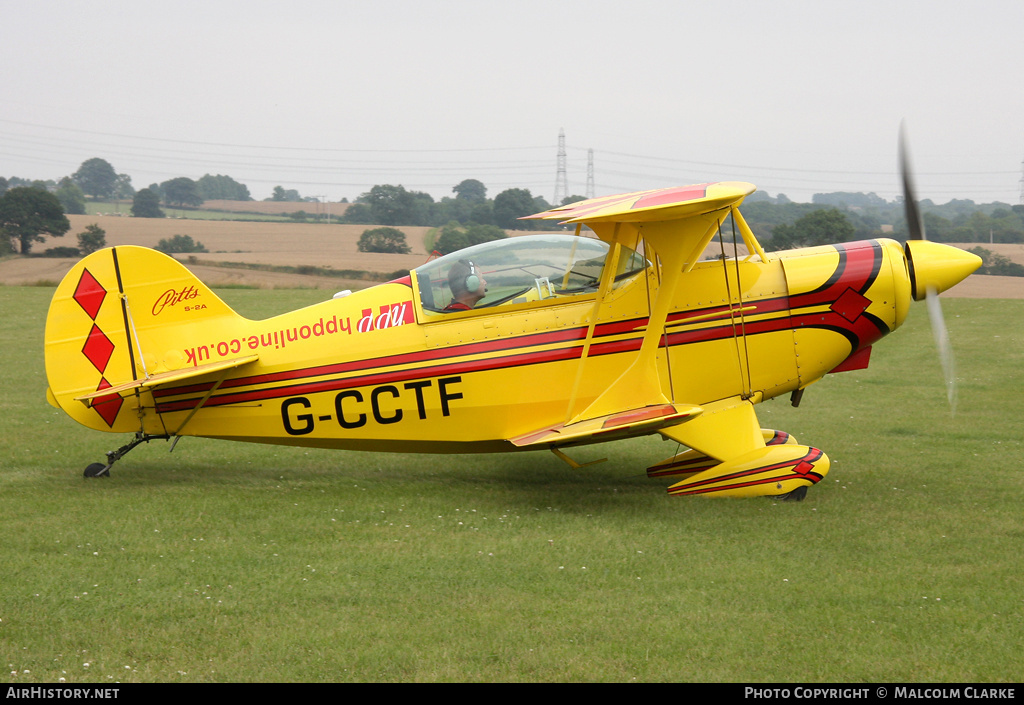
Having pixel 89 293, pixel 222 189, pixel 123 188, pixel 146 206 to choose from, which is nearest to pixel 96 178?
pixel 123 188

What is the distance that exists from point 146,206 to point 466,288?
74.5 m

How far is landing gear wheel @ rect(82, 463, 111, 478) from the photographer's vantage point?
336 inches

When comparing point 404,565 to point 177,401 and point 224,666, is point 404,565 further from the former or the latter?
point 177,401

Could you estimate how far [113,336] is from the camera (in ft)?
26.9

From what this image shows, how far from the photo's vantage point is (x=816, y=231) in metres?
27.5

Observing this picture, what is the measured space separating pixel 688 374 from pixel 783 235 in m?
21.3

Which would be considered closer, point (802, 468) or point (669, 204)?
point (669, 204)

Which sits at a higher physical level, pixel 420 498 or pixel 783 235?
pixel 783 235

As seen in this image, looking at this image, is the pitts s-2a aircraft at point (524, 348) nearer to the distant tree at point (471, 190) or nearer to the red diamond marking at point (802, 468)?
the red diamond marking at point (802, 468)

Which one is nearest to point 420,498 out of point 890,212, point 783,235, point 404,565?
point 404,565

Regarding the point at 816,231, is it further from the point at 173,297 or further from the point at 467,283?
the point at 173,297

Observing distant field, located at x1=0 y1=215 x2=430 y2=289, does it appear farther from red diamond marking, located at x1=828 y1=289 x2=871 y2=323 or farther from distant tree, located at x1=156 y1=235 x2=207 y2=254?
red diamond marking, located at x1=828 y1=289 x2=871 y2=323

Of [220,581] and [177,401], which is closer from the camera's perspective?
[220,581]
